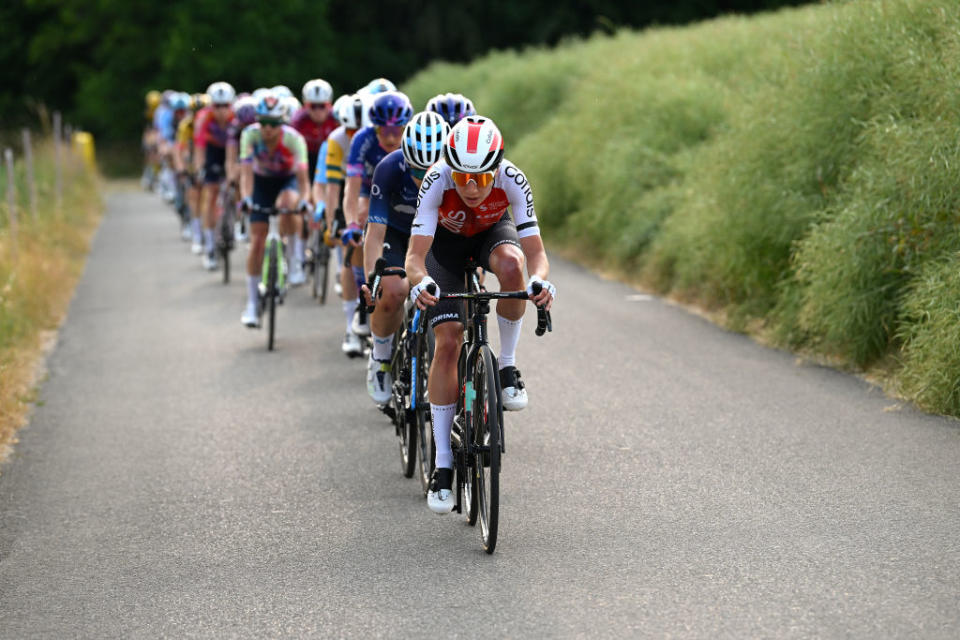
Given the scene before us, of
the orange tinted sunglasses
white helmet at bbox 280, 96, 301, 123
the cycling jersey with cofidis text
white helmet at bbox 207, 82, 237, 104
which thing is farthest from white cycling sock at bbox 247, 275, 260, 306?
the orange tinted sunglasses

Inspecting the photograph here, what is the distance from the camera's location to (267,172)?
12789 millimetres

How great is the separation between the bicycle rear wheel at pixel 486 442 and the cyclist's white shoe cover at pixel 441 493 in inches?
6.1

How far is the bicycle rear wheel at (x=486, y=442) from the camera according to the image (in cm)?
583

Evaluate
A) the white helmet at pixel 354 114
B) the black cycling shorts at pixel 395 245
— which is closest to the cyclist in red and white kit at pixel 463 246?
the black cycling shorts at pixel 395 245

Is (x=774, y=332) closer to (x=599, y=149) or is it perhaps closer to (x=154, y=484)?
(x=154, y=484)

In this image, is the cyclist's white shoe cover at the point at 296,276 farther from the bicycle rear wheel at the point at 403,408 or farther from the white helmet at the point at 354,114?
the bicycle rear wheel at the point at 403,408

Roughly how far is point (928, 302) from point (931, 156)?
1193 mm

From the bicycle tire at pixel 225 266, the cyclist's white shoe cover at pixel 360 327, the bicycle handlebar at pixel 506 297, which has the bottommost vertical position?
the bicycle tire at pixel 225 266

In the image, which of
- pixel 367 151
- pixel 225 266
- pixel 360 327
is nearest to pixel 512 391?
pixel 367 151

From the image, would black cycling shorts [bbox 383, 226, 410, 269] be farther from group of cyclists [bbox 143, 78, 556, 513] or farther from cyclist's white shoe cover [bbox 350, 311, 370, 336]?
cyclist's white shoe cover [bbox 350, 311, 370, 336]

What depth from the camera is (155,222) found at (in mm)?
27875

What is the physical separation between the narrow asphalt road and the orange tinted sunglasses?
166 cm

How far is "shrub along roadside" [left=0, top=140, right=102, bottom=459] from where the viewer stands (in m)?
10.2

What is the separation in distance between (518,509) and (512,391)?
62cm
